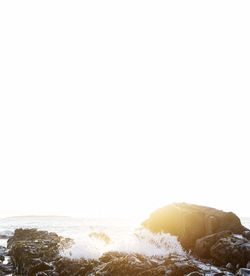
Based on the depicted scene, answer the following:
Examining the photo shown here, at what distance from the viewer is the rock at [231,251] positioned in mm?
26672

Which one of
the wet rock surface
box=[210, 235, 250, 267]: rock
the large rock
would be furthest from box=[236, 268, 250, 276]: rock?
the large rock

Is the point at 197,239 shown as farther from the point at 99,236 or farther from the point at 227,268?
the point at 99,236

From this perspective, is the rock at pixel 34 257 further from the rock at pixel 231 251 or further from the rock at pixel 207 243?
the rock at pixel 231 251

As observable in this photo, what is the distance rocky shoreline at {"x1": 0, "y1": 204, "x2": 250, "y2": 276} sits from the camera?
20156 millimetres

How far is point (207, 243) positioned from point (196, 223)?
444 centimetres

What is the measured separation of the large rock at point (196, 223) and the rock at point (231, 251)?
5020mm

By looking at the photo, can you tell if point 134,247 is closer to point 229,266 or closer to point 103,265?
point 229,266

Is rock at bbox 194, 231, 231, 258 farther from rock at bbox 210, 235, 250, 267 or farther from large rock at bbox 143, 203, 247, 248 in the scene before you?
large rock at bbox 143, 203, 247, 248

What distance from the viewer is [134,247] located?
28.0 metres

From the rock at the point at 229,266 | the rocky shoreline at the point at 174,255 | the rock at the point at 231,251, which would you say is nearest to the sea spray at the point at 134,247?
the rocky shoreline at the point at 174,255

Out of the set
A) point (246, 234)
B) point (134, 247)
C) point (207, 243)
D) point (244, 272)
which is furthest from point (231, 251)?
point (134, 247)

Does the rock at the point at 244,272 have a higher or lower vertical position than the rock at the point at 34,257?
lower

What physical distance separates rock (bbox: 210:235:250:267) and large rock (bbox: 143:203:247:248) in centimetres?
502

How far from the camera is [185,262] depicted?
67.6 feet
